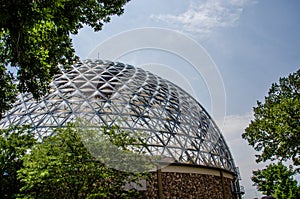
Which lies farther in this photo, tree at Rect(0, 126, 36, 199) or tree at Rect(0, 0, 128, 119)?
tree at Rect(0, 126, 36, 199)

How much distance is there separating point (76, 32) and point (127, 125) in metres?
8.52

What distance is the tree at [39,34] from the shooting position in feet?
17.6

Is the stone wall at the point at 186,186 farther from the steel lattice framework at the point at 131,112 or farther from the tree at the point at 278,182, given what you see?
the tree at the point at 278,182

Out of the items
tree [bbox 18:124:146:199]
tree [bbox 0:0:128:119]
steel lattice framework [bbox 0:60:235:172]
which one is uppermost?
steel lattice framework [bbox 0:60:235:172]

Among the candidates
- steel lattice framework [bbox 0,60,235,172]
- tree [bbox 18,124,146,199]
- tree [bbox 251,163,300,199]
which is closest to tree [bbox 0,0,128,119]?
tree [bbox 18,124,146,199]

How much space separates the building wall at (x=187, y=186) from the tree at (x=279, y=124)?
3.32m

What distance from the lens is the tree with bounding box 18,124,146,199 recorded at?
9.27m

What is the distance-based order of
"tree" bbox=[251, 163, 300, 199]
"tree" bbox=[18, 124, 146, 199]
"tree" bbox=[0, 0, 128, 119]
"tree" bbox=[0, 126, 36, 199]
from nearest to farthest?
"tree" bbox=[0, 0, 128, 119] → "tree" bbox=[18, 124, 146, 199] → "tree" bbox=[0, 126, 36, 199] → "tree" bbox=[251, 163, 300, 199]

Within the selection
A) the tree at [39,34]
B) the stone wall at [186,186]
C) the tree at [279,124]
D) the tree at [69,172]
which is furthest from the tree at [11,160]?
the tree at [279,124]

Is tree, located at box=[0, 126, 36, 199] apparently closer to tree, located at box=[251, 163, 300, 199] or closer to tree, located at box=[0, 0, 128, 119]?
tree, located at box=[0, 0, 128, 119]

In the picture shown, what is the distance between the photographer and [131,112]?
17.1 metres

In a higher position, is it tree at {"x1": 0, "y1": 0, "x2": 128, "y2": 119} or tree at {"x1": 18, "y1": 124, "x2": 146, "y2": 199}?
tree at {"x1": 0, "y1": 0, "x2": 128, "y2": 119}

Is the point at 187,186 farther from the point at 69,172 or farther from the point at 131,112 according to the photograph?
the point at 69,172

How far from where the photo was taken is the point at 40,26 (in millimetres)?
6266
